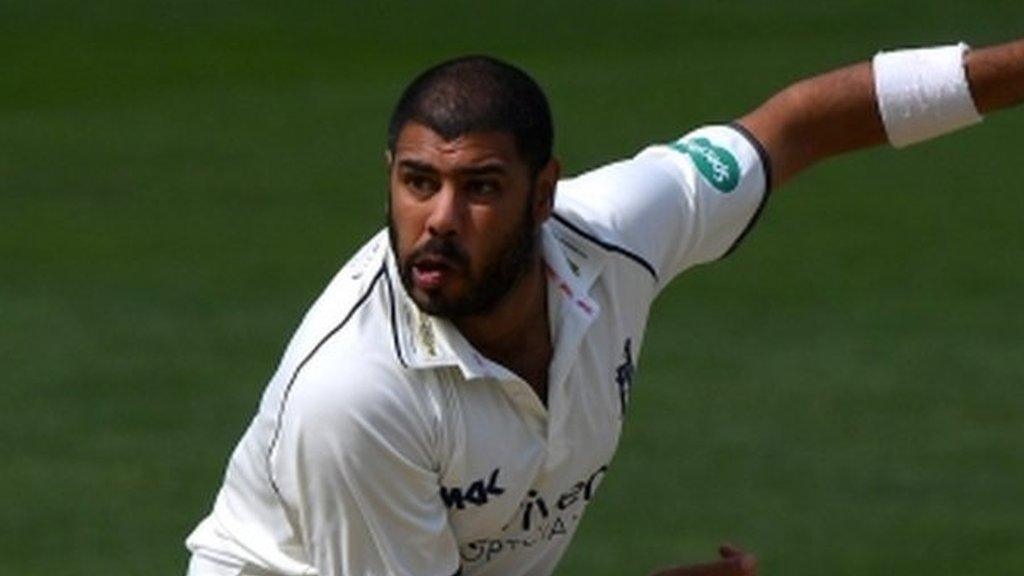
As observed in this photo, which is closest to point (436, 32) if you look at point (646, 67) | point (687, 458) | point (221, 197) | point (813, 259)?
point (646, 67)

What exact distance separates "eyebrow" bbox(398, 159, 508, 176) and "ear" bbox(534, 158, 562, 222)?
17 cm

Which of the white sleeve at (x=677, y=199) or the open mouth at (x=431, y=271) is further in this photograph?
the white sleeve at (x=677, y=199)

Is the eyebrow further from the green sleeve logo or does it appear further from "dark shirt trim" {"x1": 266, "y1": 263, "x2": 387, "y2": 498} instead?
the green sleeve logo

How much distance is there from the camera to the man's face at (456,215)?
22.0 feet

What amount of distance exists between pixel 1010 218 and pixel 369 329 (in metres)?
8.19

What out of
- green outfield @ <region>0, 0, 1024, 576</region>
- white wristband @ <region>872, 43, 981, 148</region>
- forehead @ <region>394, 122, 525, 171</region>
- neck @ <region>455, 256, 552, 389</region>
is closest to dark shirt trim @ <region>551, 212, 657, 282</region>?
neck @ <region>455, 256, 552, 389</region>

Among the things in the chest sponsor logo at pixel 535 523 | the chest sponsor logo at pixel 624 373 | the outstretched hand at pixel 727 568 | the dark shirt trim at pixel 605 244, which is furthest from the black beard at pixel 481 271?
the outstretched hand at pixel 727 568

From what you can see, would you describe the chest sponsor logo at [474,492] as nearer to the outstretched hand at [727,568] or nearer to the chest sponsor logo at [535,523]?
the chest sponsor logo at [535,523]

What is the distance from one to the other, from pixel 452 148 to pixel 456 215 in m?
0.15

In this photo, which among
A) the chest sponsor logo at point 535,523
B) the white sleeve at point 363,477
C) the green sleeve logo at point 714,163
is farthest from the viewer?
the green sleeve logo at point 714,163

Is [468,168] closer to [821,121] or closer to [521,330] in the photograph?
[521,330]

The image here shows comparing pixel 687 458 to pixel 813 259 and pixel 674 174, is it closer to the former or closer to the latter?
pixel 813 259

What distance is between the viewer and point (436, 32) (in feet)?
58.5

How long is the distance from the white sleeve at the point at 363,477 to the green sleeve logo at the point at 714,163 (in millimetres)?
1229
